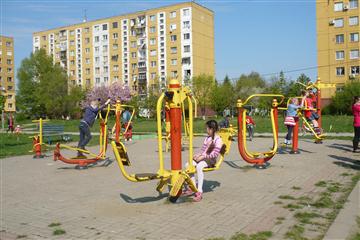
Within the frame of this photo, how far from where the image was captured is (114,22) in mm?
84688

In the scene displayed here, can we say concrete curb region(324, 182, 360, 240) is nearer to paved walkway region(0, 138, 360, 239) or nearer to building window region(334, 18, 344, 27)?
paved walkway region(0, 138, 360, 239)

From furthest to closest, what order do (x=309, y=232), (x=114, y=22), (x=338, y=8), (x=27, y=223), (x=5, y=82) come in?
(x=5, y=82), (x=114, y=22), (x=338, y=8), (x=27, y=223), (x=309, y=232)

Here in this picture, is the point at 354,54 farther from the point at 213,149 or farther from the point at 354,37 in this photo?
the point at 213,149

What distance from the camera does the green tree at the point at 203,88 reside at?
209 ft


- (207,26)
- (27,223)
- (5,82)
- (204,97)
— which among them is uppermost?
(207,26)

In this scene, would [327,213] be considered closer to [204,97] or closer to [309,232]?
[309,232]

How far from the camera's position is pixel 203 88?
211 feet

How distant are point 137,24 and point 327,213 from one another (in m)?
78.9

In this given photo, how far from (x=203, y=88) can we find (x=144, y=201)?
191 feet

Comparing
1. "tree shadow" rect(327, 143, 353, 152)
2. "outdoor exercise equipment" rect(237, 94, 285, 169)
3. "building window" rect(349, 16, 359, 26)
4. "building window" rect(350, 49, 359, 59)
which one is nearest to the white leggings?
"outdoor exercise equipment" rect(237, 94, 285, 169)

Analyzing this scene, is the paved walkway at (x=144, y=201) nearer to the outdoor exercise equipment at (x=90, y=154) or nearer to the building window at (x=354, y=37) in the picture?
the outdoor exercise equipment at (x=90, y=154)

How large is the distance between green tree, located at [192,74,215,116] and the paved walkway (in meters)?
53.2

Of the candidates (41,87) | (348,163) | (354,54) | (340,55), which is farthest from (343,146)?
(41,87)

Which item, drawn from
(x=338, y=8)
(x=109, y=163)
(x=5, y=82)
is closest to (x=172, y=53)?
(x=338, y=8)
